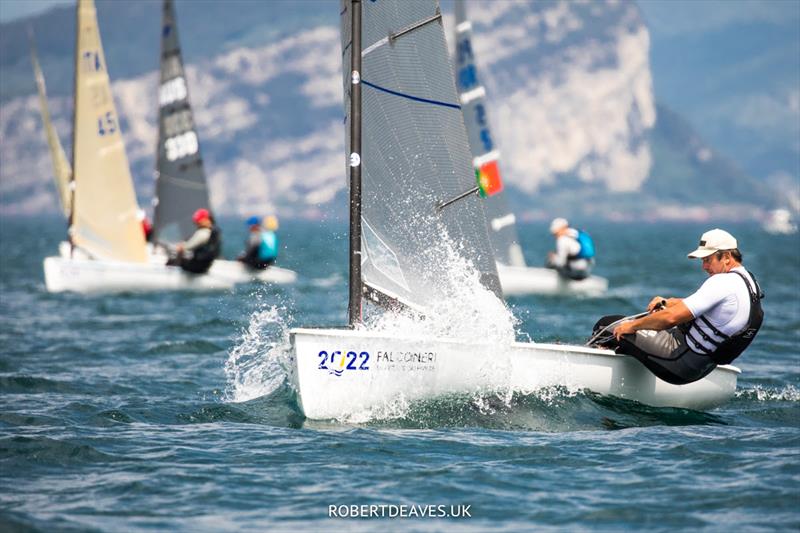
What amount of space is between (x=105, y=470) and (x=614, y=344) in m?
Answer: 3.79

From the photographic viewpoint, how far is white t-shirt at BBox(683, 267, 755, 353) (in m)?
8.27

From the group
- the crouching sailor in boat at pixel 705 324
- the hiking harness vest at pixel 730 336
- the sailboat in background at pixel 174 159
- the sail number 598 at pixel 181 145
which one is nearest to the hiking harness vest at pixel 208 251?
the sailboat in background at pixel 174 159

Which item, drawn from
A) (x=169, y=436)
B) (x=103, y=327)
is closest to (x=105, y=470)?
(x=169, y=436)

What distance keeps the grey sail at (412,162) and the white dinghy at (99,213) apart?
1102 centimetres

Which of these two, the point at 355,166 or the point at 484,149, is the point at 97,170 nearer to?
Answer: the point at 484,149

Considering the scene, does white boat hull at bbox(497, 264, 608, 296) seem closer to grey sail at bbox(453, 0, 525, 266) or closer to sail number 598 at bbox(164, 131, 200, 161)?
grey sail at bbox(453, 0, 525, 266)

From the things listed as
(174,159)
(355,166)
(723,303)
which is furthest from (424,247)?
(174,159)

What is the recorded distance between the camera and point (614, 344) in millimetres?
8977

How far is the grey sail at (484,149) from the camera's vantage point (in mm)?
19953

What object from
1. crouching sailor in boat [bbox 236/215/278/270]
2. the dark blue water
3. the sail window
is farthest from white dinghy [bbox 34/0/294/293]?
the sail window

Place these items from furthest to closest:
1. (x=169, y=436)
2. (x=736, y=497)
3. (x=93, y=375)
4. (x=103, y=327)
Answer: (x=103, y=327) → (x=93, y=375) → (x=169, y=436) → (x=736, y=497)

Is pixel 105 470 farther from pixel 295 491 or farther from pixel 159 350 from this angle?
pixel 159 350

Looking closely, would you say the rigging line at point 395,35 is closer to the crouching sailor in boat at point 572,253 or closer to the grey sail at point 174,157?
the crouching sailor in boat at point 572,253

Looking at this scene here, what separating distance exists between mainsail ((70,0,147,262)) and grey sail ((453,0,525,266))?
5.54m
